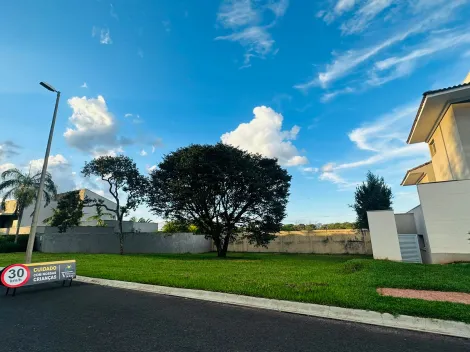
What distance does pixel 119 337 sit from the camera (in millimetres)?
4176

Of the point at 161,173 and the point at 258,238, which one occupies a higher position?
the point at 161,173

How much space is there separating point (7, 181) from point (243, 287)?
34345mm

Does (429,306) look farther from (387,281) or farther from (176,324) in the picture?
(176,324)

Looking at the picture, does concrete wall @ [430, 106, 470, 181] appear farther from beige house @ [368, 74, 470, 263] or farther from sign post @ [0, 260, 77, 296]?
sign post @ [0, 260, 77, 296]

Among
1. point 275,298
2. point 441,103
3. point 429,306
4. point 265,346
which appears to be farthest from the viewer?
point 441,103

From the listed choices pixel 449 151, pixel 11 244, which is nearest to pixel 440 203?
pixel 449 151

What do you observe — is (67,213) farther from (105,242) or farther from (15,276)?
(15,276)

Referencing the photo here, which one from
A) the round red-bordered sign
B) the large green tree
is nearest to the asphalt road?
the round red-bordered sign

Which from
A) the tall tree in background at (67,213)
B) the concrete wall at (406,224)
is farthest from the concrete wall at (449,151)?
the tall tree in background at (67,213)

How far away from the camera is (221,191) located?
20.0 m

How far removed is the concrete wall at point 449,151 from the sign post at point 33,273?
1874 cm

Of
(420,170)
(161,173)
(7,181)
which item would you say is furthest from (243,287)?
(7,181)

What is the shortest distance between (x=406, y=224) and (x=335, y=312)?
1449 cm

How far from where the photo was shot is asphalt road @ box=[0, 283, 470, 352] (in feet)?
12.5
